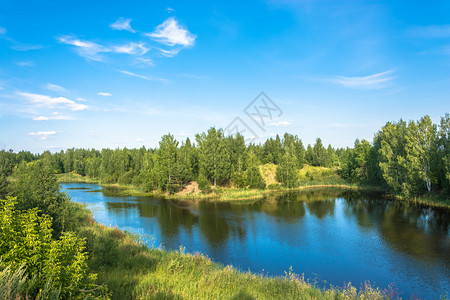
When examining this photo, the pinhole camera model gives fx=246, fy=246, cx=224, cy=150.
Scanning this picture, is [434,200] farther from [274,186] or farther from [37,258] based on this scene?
[37,258]

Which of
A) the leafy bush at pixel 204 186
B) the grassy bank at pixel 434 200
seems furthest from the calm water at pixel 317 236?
the leafy bush at pixel 204 186

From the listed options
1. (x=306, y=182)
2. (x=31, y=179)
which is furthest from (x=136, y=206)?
(x=306, y=182)

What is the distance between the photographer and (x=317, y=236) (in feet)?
81.3

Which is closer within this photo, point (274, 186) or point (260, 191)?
point (260, 191)

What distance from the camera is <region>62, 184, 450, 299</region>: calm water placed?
16.7 meters

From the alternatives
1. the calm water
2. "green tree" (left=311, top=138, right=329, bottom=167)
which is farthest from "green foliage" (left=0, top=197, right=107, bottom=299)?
"green tree" (left=311, top=138, right=329, bottom=167)

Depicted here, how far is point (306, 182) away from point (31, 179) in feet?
206

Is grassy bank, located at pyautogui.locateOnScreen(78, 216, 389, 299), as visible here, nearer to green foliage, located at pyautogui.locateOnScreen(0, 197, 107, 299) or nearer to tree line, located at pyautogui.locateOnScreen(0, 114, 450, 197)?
green foliage, located at pyautogui.locateOnScreen(0, 197, 107, 299)

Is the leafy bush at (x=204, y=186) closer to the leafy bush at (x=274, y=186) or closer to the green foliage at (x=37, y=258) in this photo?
the leafy bush at (x=274, y=186)

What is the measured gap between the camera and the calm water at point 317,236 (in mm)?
16734

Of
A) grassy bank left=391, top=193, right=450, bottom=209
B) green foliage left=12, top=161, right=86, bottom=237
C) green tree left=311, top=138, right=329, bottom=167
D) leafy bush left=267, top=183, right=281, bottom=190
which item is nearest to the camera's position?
green foliage left=12, top=161, right=86, bottom=237

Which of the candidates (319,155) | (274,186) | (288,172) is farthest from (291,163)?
(319,155)

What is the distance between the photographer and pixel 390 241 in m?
22.6

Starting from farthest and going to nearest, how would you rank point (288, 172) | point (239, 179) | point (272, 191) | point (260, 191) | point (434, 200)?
point (288, 172)
point (272, 191)
point (239, 179)
point (260, 191)
point (434, 200)
